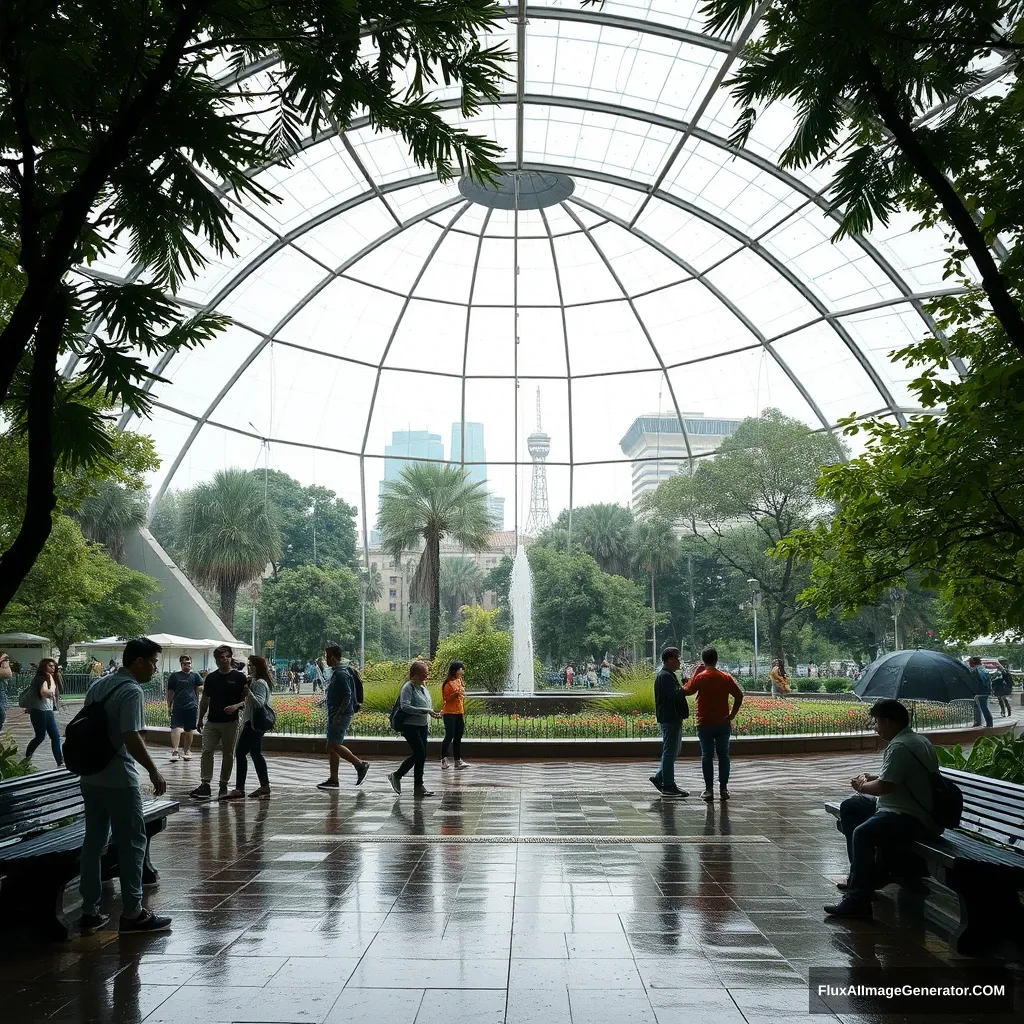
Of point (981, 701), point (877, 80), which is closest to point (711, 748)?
point (877, 80)

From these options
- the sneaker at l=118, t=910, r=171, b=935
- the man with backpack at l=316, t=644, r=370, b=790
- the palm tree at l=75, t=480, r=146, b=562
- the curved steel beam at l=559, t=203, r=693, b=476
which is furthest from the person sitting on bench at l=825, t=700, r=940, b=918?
the palm tree at l=75, t=480, r=146, b=562

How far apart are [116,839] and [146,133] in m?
3.77

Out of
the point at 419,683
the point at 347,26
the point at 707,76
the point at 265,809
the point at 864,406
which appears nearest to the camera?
the point at 347,26

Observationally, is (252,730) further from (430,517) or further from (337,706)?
(430,517)

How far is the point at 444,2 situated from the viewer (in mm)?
3639

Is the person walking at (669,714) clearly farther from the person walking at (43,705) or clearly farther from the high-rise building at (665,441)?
the high-rise building at (665,441)

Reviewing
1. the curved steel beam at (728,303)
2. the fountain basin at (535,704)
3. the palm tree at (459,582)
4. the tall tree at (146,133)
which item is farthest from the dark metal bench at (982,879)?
the palm tree at (459,582)

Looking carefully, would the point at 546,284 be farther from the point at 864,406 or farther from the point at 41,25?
the point at 41,25

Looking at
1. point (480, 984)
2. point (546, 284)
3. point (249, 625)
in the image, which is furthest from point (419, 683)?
point (249, 625)

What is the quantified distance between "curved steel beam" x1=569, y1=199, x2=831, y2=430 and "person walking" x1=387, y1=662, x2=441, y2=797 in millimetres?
18215

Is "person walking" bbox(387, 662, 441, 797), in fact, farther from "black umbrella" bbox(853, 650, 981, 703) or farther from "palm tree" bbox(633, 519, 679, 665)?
"palm tree" bbox(633, 519, 679, 665)

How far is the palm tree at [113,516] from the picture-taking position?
31.5 metres

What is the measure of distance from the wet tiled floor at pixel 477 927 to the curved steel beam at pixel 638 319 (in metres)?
20.2

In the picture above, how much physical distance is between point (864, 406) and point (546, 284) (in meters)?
9.55
